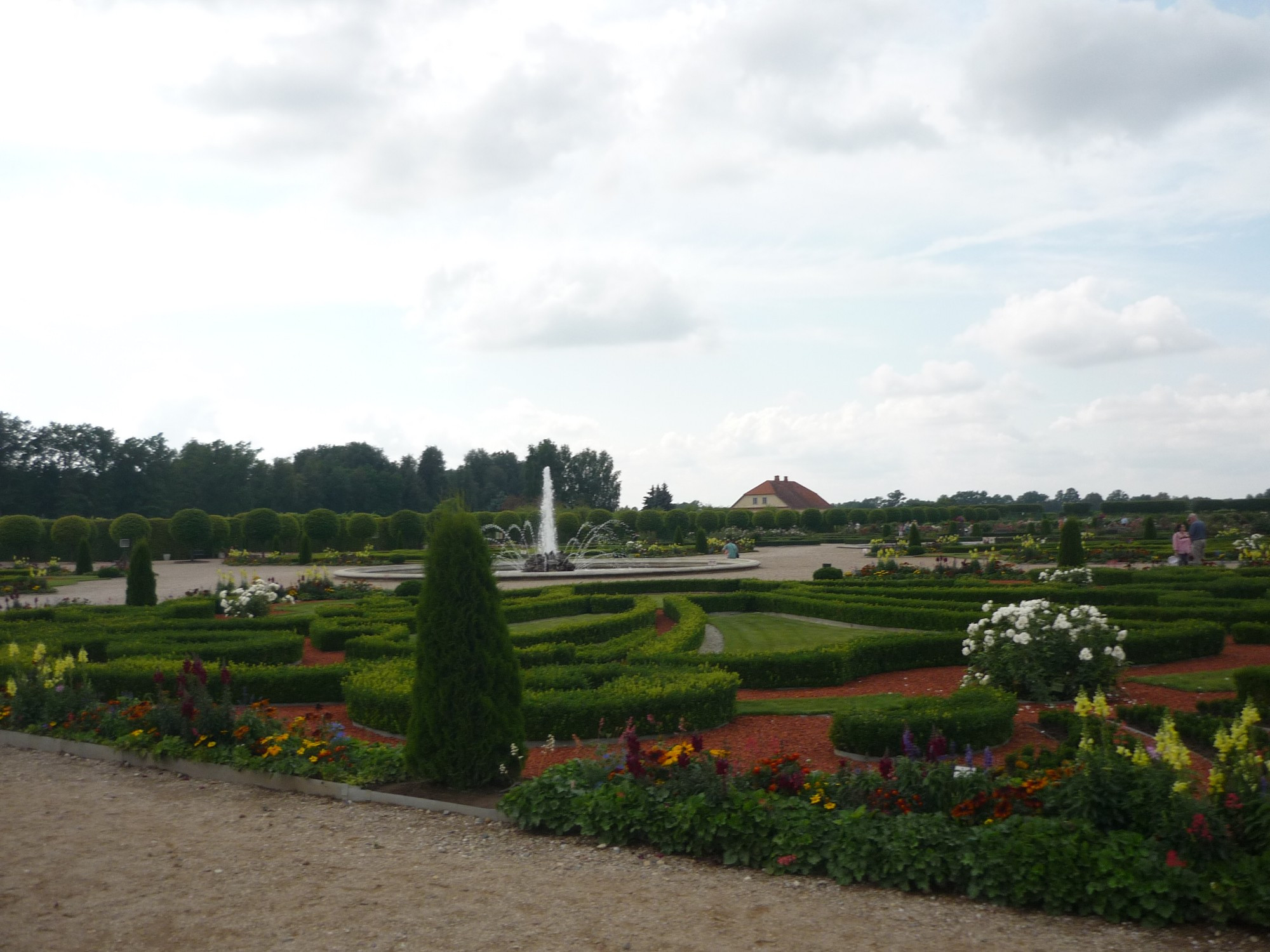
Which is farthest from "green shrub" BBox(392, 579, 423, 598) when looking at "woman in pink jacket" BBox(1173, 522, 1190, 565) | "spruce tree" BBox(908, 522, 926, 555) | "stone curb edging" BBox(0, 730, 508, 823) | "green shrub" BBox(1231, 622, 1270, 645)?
"spruce tree" BBox(908, 522, 926, 555)

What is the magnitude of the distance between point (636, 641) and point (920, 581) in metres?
8.22

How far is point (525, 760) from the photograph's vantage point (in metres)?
5.87

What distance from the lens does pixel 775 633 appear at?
501 inches

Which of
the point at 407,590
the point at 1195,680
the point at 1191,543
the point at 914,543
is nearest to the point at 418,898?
the point at 1195,680

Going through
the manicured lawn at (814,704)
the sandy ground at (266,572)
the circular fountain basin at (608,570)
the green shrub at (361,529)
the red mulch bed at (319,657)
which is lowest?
the manicured lawn at (814,704)

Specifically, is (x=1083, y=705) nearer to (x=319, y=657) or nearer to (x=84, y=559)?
(x=319, y=657)

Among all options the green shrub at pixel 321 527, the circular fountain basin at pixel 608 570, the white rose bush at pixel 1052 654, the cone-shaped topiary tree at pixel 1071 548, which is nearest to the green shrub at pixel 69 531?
the green shrub at pixel 321 527

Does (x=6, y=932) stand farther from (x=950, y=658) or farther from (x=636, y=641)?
(x=950, y=658)

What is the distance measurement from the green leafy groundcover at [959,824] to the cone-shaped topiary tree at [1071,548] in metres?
15.1

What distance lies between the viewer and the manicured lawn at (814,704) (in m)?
8.05

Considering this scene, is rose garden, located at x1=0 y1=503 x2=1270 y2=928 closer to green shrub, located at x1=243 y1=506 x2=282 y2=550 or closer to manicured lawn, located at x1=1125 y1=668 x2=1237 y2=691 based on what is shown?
manicured lawn, located at x1=1125 y1=668 x2=1237 y2=691

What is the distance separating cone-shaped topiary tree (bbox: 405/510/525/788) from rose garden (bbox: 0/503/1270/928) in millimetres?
16

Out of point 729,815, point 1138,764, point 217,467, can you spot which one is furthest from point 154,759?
point 217,467

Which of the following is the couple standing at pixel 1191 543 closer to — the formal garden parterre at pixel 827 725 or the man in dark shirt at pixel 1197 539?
the man in dark shirt at pixel 1197 539
